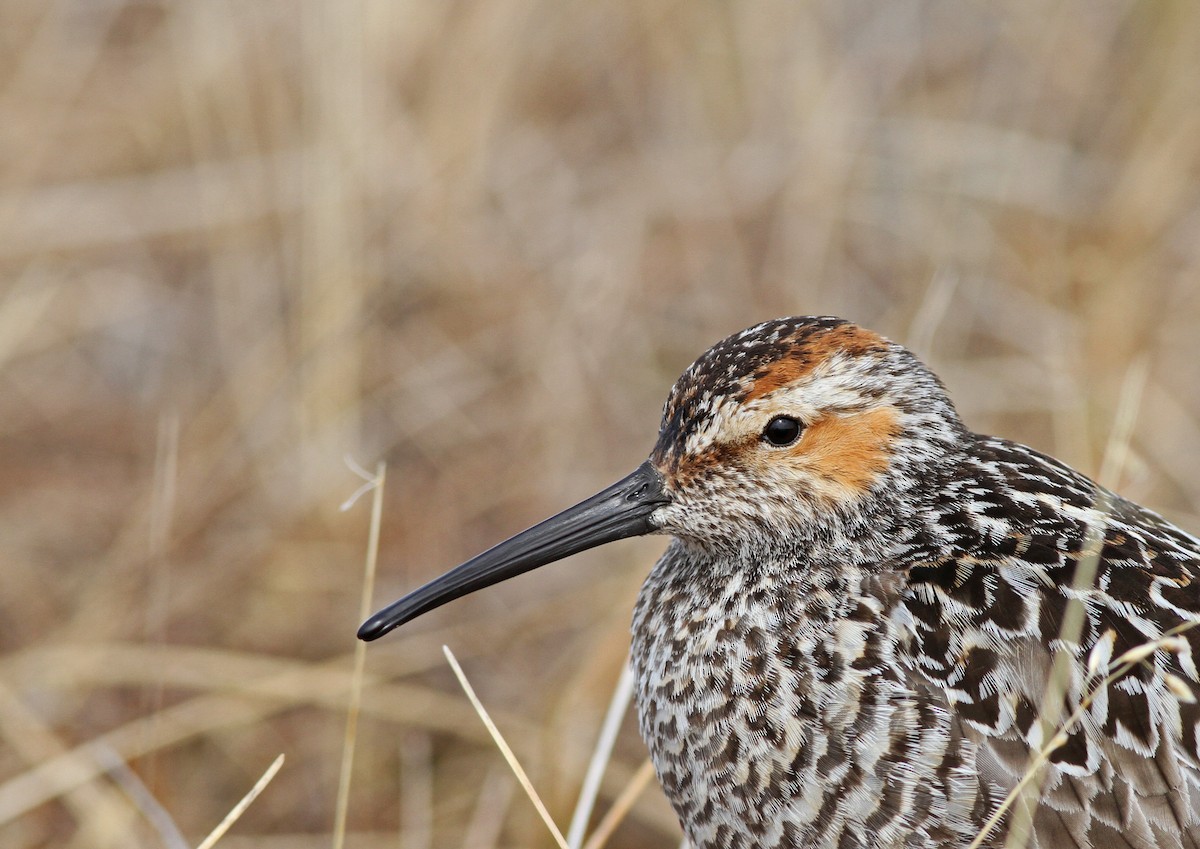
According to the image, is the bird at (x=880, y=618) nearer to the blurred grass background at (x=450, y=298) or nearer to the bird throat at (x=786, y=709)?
the bird throat at (x=786, y=709)

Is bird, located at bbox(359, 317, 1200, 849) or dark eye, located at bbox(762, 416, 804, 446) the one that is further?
dark eye, located at bbox(762, 416, 804, 446)

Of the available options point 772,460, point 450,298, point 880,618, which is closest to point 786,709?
point 880,618

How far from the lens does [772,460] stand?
11.1ft

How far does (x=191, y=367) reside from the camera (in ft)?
22.8

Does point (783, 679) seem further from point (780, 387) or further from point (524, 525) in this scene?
point (524, 525)

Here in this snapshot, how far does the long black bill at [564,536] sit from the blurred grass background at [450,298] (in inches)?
53.1

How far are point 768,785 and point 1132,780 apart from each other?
719 mm

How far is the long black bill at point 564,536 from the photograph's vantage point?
3.46m

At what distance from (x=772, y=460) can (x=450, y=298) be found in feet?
11.5

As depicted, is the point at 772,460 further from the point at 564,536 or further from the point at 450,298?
the point at 450,298

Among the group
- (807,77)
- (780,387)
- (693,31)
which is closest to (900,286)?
(807,77)

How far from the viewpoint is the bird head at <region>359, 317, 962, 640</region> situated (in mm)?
3379

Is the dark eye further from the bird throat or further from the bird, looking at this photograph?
the bird throat

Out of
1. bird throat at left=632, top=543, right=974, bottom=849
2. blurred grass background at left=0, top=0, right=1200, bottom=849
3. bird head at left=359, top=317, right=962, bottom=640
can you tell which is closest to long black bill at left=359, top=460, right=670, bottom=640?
bird head at left=359, top=317, right=962, bottom=640
